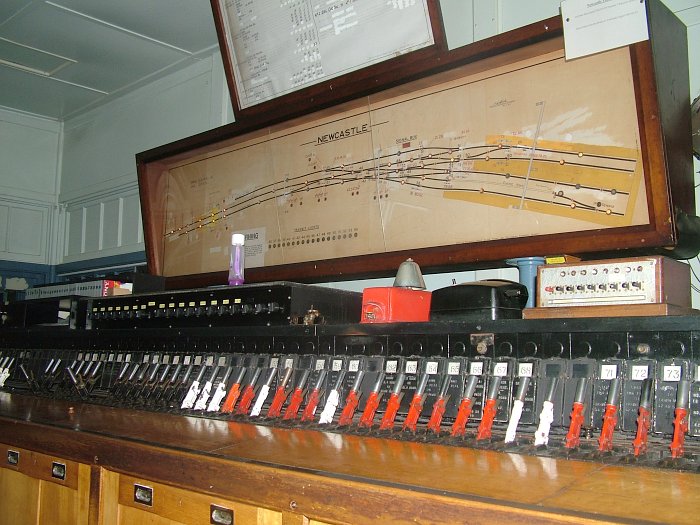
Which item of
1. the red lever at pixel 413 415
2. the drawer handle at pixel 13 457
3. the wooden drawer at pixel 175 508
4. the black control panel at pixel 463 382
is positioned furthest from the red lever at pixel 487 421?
the drawer handle at pixel 13 457

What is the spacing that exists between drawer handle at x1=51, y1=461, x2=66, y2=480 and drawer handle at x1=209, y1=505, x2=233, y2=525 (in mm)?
553

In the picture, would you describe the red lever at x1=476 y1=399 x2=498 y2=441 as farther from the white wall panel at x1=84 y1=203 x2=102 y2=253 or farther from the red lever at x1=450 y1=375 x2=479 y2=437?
the white wall panel at x1=84 y1=203 x2=102 y2=253

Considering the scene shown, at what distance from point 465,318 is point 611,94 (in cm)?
68

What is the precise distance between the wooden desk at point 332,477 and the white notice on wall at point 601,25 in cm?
104

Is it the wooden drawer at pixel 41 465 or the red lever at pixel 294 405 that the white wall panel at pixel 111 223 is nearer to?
the wooden drawer at pixel 41 465

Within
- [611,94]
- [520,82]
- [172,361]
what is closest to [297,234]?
[172,361]

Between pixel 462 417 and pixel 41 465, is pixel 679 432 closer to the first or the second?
pixel 462 417

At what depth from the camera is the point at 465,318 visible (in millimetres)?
1598

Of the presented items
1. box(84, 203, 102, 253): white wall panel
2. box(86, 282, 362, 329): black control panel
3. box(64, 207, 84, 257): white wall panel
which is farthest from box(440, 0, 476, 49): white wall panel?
box(64, 207, 84, 257): white wall panel

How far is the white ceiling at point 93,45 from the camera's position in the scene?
3.07 meters

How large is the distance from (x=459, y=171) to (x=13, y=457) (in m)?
1.51

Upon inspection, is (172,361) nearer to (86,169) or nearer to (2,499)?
(2,499)

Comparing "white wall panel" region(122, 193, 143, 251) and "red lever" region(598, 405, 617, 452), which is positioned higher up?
"white wall panel" region(122, 193, 143, 251)

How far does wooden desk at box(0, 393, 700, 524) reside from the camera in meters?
0.90
